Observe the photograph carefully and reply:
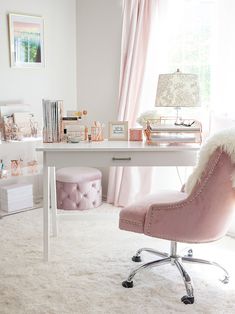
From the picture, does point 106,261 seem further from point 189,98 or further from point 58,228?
point 189,98

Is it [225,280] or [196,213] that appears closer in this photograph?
[196,213]

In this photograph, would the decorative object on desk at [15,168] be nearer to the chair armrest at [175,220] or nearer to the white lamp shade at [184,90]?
the white lamp shade at [184,90]

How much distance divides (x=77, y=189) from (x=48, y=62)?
1354 mm

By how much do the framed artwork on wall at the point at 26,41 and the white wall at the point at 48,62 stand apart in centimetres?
5

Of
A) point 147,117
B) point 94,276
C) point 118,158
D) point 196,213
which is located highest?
point 147,117

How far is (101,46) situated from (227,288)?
2.75m

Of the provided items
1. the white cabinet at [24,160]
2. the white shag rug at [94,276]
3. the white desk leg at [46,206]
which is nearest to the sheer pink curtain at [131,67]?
the white shag rug at [94,276]

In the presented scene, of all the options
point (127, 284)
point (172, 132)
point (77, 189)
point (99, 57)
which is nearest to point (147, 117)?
point (172, 132)

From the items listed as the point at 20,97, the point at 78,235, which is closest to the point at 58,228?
the point at 78,235

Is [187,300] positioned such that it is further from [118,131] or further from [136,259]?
[118,131]

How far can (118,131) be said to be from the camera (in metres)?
3.06

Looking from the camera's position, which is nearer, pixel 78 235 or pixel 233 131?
pixel 233 131

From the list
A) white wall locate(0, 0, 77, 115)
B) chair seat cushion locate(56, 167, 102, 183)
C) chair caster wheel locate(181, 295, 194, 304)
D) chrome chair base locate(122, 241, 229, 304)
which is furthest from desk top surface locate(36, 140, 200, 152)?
white wall locate(0, 0, 77, 115)

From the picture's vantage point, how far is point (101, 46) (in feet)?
14.5
